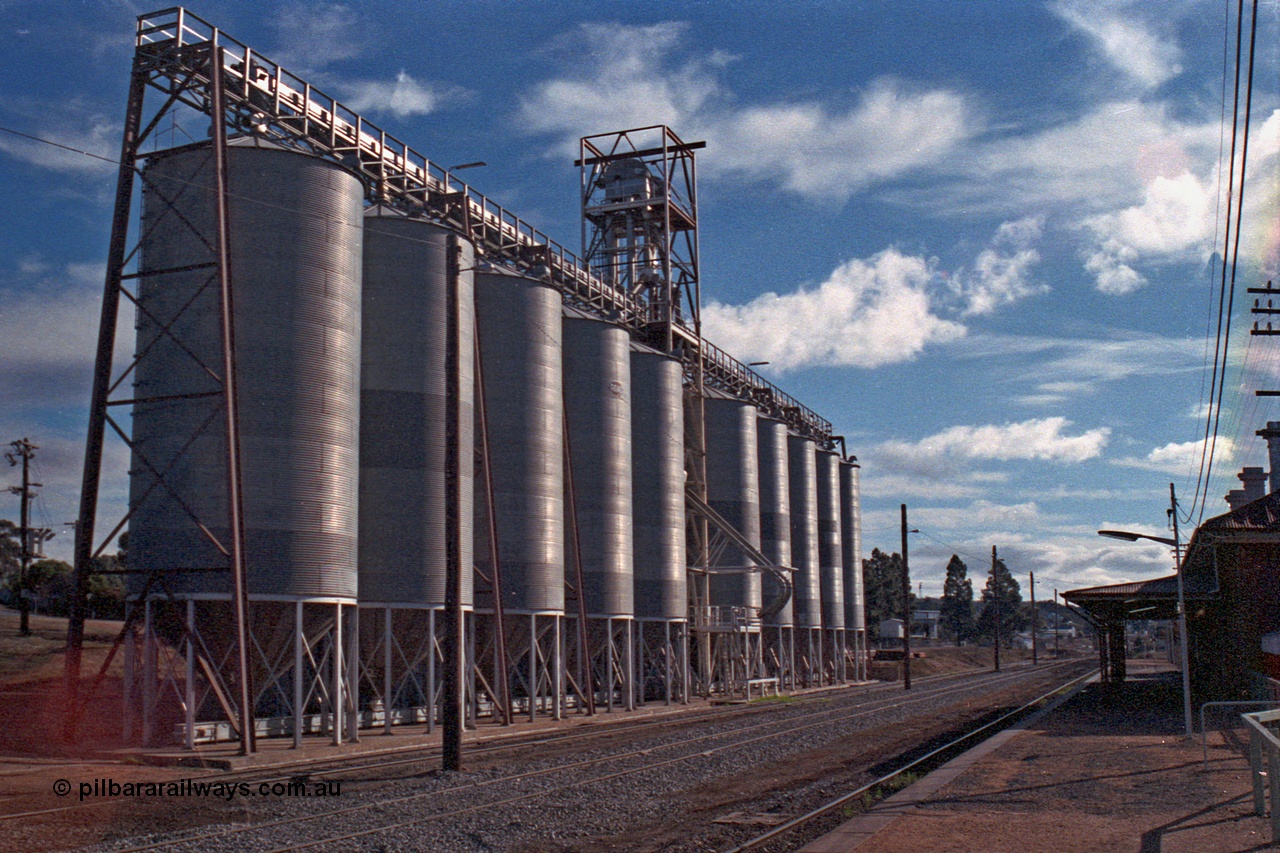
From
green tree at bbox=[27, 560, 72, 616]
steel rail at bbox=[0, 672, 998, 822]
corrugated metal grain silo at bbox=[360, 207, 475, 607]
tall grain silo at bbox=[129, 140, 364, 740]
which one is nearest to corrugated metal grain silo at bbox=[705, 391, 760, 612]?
steel rail at bbox=[0, 672, 998, 822]

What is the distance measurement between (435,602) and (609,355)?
16.0m

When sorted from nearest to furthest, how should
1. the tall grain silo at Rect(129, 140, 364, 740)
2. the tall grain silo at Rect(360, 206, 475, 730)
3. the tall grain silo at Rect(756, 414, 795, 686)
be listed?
1. the tall grain silo at Rect(129, 140, 364, 740)
2. the tall grain silo at Rect(360, 206, 475, 730)
3. the tall grain silo at Rect(756, 414, 795, 686)

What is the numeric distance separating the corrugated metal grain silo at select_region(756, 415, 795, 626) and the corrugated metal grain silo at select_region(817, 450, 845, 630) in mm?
8512

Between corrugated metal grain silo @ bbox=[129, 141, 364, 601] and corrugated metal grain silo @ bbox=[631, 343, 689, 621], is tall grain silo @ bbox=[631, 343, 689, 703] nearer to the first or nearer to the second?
corrugated metal grain silo @ bbox=[631, 343, 689, 621]

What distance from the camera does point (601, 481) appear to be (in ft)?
146

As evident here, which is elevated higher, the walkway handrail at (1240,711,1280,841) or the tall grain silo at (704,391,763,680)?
the tall grain silo at (704,391,763,680)

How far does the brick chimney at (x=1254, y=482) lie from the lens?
70.4 metres

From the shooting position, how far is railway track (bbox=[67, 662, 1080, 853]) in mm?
15391

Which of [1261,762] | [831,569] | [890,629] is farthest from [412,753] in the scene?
[890,629]

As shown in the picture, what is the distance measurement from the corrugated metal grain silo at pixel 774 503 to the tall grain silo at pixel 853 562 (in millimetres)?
14058

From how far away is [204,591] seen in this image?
1049 inches

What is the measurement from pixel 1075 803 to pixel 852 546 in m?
65.5

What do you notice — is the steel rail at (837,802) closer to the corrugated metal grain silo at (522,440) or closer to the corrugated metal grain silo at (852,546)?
the corrugated metal grain silo at (522,440)

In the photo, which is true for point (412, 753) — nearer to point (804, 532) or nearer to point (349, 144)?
point (349, 144)
